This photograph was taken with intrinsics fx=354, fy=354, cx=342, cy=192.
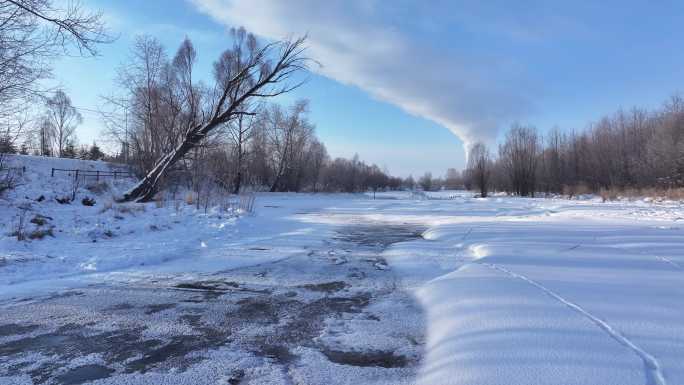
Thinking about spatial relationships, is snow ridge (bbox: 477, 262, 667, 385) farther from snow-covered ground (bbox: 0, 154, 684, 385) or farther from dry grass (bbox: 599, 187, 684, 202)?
dry grass (bbox: 599, 187, 684, 202)

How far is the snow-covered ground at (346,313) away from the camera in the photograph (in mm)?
2688

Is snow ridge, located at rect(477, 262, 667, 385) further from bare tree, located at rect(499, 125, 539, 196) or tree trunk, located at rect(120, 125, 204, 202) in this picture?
bare tree, located at rect(499, 125, 539, 196)

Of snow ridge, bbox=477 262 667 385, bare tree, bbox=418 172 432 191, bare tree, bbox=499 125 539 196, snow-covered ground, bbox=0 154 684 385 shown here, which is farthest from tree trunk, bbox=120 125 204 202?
bare tree, bbox=418 172 432 191

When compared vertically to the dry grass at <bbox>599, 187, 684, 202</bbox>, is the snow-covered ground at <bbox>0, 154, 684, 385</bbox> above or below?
below

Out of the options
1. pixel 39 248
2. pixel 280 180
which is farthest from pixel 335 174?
pixel 39 248

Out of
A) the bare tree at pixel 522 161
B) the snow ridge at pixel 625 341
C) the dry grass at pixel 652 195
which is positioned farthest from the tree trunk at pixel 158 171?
the bare tree at pixel 522 161

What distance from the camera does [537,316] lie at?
3.46 metres

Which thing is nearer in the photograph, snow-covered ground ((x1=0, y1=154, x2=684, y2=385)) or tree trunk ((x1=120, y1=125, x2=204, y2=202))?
snow-covered ground ((x1=0, y1=154, x2=684, y2=385))

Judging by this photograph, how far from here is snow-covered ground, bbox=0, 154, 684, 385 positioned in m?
2.69

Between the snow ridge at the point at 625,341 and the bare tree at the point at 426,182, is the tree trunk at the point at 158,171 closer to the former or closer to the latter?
the snow ridge at the point at 625,341

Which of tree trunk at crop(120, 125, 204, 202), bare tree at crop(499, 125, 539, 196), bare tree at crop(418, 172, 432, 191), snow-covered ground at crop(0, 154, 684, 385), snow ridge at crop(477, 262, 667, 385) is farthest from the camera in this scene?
bare tree at crop(418, 172, 432, 191)

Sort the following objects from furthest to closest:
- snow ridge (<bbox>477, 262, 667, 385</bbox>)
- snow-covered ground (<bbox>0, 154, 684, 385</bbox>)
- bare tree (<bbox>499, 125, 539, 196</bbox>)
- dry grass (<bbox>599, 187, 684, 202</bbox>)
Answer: bare tree (<bbox>499, 125, 539, 196</bbox>) < dry grass (<bbox>599, 187, 684, 202</bbox>) < snow-covered ground (<bbox>0, 154, 684, 385</bbox>) < snow ridge (<bbox>477, 262, 667, 385</bbox>)

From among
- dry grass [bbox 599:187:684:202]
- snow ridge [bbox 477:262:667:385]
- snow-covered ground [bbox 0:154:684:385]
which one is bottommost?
snow-covered ground [bbox 0:154:684:385]

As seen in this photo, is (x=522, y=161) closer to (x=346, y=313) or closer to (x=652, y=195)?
(x=652, y=195)
